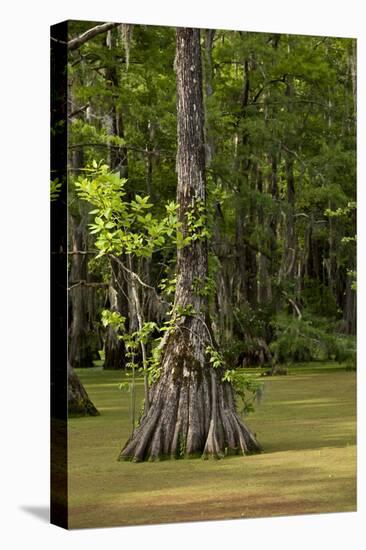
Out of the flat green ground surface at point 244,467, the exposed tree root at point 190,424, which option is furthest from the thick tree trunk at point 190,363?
the flat green ground surface at point 244,467

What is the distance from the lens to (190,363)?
10078 mm

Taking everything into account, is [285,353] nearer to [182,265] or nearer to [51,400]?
[182,265]

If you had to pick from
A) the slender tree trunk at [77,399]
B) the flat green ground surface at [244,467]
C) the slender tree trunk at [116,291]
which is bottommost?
the flat green ground surface at [244,467]

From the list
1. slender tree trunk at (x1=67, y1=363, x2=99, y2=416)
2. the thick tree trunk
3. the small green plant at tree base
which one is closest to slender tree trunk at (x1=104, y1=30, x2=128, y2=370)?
slender tree trunk at (x1=67, y1=363, x2=99, y2=416)

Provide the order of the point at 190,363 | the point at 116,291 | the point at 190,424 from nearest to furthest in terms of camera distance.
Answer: the point at 116,291 → the point at 190,424 → the point at 190,363

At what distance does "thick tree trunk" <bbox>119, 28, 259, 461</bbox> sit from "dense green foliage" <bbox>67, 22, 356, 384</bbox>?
0.29 feet

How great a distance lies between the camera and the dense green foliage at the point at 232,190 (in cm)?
974

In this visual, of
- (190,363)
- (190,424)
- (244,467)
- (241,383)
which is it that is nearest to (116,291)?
(190,363)

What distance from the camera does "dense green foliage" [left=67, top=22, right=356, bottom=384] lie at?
9742 mm

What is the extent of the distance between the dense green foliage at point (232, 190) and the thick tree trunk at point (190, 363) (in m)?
0.09

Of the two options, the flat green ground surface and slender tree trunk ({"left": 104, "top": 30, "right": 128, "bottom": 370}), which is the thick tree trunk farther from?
slender tree trunk ({"left": 104, "top": 30, "right": 128, "bottom": 370})

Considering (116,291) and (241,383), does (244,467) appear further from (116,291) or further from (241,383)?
(116,291)

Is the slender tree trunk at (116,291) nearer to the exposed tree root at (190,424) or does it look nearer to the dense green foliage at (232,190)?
the dense green foliage at (232,190)

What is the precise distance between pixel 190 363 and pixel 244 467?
0.96m
